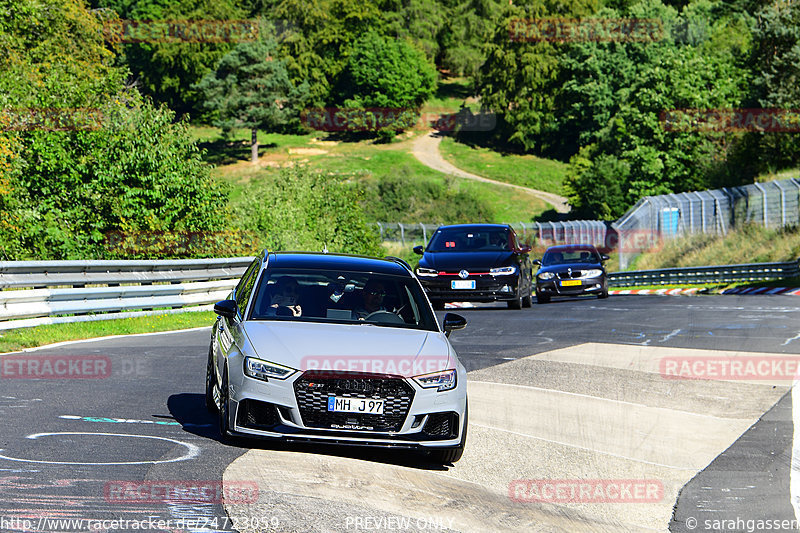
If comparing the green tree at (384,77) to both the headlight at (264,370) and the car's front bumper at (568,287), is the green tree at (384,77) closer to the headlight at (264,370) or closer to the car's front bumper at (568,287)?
the car's front bumper at (568,287)

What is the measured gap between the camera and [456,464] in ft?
26.5

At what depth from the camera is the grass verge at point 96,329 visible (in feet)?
46.9

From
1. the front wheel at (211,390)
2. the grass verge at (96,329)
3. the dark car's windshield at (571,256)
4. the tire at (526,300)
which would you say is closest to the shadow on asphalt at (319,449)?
the front wheel at (211,390)

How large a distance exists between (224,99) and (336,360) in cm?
9668

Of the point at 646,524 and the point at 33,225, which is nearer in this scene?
the point at 646,524

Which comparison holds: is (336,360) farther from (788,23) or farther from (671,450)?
(788,23)

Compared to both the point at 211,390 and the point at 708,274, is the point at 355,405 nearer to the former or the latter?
the point at 211,390

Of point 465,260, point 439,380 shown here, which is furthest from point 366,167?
point 439,380

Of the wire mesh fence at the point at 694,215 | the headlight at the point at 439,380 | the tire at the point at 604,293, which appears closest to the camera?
the headlight at the point at 439,380

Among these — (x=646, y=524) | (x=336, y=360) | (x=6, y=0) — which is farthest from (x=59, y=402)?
(x=6, y=0)

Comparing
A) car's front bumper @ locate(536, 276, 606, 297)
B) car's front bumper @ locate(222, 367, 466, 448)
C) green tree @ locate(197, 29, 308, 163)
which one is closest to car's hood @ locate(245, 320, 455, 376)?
car's front bumper @ locate(222, 367, 466, 448)

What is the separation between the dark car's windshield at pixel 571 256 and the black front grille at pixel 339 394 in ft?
66.5

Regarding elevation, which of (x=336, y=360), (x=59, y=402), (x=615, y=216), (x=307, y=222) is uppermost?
(x=336, y=360)

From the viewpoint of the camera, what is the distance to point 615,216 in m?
73.4
